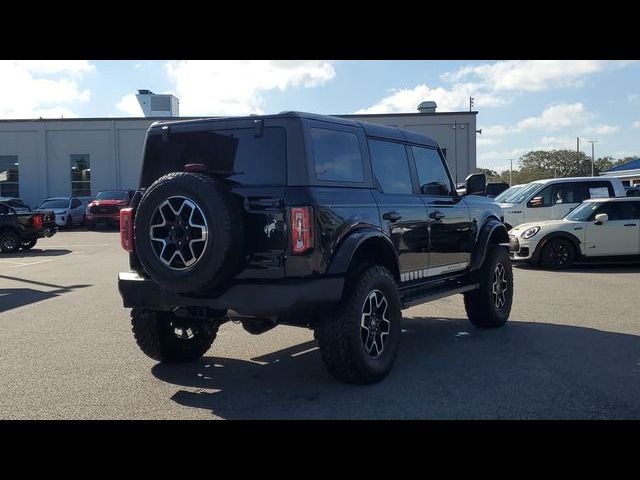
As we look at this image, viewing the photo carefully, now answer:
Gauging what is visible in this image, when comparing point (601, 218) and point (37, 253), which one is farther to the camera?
point (37, 253)

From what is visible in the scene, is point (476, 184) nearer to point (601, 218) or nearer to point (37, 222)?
point (601, 218)

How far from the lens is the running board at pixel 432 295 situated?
5672mm

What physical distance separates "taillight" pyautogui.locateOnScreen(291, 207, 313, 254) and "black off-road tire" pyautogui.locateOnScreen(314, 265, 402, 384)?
614mm

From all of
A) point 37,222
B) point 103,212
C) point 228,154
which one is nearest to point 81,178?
point 103,212

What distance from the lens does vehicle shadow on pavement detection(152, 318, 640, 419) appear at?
14.3ft

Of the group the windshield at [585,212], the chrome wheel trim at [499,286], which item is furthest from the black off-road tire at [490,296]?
the windshield at [585,212]

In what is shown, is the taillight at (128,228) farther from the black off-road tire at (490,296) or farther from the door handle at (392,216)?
the black off-road tire at (490,296)

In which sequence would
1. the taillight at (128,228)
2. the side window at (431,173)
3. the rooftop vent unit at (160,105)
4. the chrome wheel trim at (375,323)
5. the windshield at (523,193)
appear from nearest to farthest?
1. the chrome wheel trim at (375,323)
2. the taillight at (128,228)
3. the side window at (431,173)
4. the windshield at (523,193)
5. the rooftop vent unit at (160,105)

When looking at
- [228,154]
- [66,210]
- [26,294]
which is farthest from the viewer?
[66,210]

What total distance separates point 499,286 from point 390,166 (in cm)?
238

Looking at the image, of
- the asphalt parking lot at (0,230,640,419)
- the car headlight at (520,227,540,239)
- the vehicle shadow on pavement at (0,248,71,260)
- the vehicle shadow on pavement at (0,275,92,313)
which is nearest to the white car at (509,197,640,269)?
the car headlight at (520,227,540,239)

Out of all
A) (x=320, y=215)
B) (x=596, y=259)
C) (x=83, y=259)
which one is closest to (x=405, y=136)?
(x=320, y=215)

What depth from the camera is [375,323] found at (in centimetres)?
509
